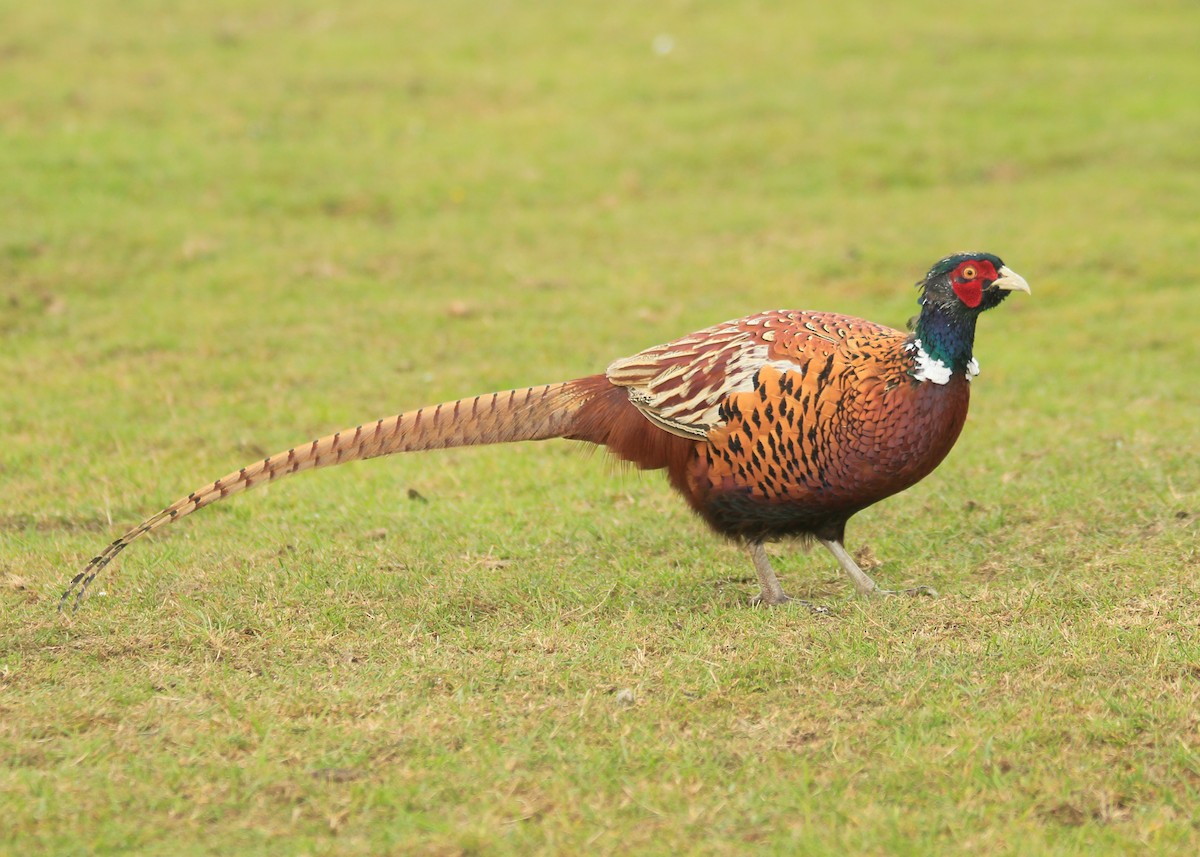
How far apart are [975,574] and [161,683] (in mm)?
3221

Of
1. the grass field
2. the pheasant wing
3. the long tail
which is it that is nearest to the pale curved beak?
the pheasant wing

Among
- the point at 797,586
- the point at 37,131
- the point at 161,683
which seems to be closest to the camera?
the point at 161,683

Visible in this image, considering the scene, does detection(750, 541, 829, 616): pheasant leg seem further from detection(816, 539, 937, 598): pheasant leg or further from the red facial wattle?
the red facial wattle

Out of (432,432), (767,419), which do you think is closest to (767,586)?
(767,419)

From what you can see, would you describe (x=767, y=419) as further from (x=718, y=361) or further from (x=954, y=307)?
(x=954, y=307)

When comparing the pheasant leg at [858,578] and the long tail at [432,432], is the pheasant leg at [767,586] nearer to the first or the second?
the pheasant leg at [858,578]

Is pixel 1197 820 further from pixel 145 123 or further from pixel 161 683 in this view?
pixel 145 123

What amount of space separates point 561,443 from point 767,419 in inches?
112

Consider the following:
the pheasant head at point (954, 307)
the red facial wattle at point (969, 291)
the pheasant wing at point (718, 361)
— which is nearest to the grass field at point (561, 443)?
the pheasant wing at point (718, 361)

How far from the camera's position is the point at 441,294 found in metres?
10.6

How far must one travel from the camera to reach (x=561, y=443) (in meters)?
8.09

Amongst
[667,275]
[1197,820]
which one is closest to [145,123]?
[667,275]

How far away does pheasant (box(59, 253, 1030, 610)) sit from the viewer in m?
5.28

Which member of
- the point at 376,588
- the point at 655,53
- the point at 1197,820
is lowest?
the point at 376,588
